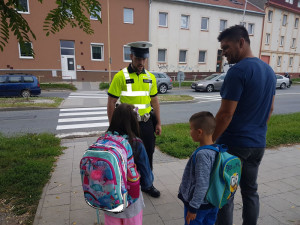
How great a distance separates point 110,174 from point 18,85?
14.1m

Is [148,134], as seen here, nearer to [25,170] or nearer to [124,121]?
[124,121]

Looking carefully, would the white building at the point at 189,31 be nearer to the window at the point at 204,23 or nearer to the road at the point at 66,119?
the window at the point at 204,23

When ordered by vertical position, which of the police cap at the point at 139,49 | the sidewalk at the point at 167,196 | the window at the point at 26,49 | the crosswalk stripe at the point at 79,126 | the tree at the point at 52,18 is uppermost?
the tree at the point at 52,18

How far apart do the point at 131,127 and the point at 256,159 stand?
1240 millimetres

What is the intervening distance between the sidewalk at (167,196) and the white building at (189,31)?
67.2 ft

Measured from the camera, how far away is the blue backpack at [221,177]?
1736mm

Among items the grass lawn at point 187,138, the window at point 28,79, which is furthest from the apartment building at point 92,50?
the grass lawn at point 187,138

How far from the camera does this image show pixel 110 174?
64.2 inches

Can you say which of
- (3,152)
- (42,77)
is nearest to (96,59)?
(42,77)

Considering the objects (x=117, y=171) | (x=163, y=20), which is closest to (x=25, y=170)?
(x=117, y=171)

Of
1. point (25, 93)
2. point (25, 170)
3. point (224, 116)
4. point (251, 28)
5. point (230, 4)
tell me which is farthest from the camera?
point (251, 28)

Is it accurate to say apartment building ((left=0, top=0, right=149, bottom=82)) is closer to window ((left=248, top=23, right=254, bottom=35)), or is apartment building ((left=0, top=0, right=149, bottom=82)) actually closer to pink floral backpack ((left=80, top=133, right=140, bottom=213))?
window ((left=248, top=23, right=254, bottom=35))

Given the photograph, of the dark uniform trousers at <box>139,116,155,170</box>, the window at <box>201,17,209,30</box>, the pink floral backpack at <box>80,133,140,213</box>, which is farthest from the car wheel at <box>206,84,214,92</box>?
the pink floral backpack at <box>80,133,140,213</box>

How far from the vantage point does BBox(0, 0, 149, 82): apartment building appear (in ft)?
65.3
